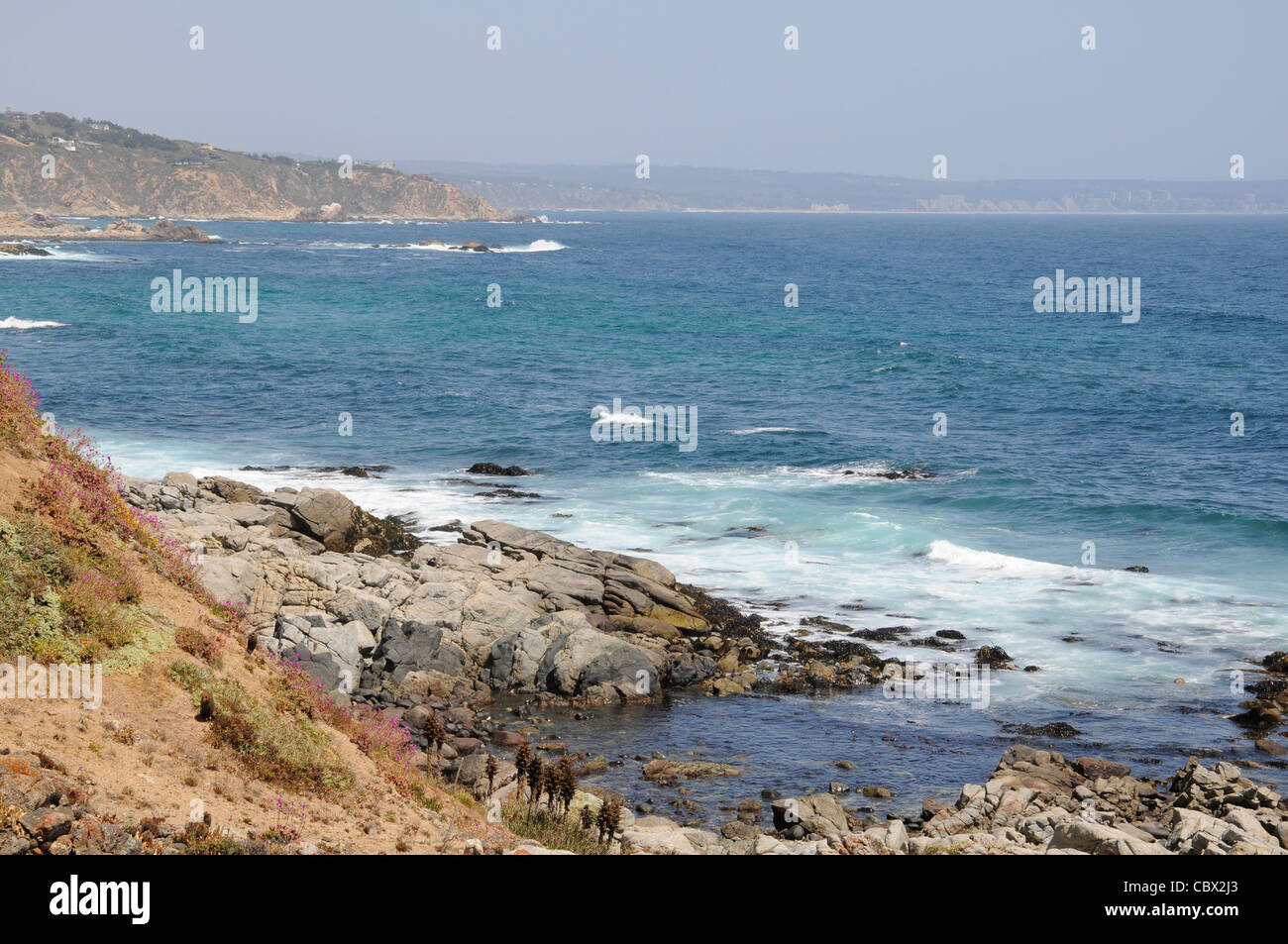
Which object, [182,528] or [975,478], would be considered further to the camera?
[975,478]

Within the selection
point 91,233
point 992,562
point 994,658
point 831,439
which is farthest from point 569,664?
point 91,233

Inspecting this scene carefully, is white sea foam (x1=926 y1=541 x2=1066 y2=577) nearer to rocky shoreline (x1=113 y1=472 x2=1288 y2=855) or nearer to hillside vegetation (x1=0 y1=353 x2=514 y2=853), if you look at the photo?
rocky shoreline (x1=113 y1=472 x2=1288 y2=855)

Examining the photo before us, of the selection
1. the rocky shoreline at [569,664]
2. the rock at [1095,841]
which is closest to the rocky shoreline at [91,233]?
the rocky shoreline at [569,664]

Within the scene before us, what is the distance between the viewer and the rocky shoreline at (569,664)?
1458 cm

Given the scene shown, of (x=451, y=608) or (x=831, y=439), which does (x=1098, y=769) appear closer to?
(x=451, y=608)

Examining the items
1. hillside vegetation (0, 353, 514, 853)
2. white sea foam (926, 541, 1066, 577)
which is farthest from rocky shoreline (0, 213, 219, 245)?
hillside vegetation (0, 353, 514, 853)

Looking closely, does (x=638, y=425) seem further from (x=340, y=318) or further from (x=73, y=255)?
(x=73, y=255)

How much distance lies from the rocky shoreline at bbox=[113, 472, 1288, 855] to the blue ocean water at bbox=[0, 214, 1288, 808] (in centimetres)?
155

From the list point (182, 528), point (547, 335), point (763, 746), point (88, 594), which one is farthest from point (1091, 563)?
point (547, 335)

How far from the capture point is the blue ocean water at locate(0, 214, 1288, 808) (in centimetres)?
2580

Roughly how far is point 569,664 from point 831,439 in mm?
25008

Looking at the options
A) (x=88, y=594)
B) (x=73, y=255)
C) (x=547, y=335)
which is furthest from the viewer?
(x=73, y=255)

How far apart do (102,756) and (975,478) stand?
3314 cm

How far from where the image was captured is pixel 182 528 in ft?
76.0
